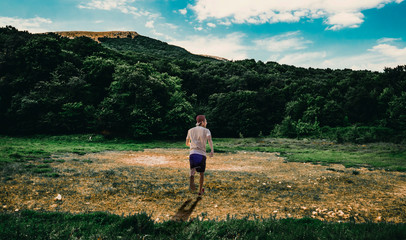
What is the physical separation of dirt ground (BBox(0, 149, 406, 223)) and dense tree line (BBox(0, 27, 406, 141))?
21.2 m

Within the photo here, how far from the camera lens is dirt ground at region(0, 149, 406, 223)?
247 inches

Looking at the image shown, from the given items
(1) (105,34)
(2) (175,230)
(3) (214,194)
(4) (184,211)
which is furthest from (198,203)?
(1) (105,34)

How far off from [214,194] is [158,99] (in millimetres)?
28834

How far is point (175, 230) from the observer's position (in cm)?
420

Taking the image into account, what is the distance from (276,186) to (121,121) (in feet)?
85.7

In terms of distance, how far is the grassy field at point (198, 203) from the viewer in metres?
4.06

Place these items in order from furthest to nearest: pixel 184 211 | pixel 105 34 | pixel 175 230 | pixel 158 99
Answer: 1. pixel 105 34
2. pixel 158 99
3. pixel 184 211
4. pixel 175 230

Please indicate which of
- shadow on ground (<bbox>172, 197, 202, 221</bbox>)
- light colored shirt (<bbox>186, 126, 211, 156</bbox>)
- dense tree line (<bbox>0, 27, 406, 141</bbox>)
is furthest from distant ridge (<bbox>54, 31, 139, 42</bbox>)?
shadow on ground (<bbox>172, 197, 202, 221</bbox>)

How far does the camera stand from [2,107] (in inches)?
1254

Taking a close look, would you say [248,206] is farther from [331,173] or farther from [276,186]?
[331,173]

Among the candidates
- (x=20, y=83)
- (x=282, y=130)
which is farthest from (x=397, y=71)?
(x=20, y=83)

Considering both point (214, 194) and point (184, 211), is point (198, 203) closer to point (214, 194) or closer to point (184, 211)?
point (184, 211)

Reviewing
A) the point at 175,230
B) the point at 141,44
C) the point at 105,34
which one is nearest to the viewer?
the point at 175,230

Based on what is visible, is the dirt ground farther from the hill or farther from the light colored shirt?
the hill
